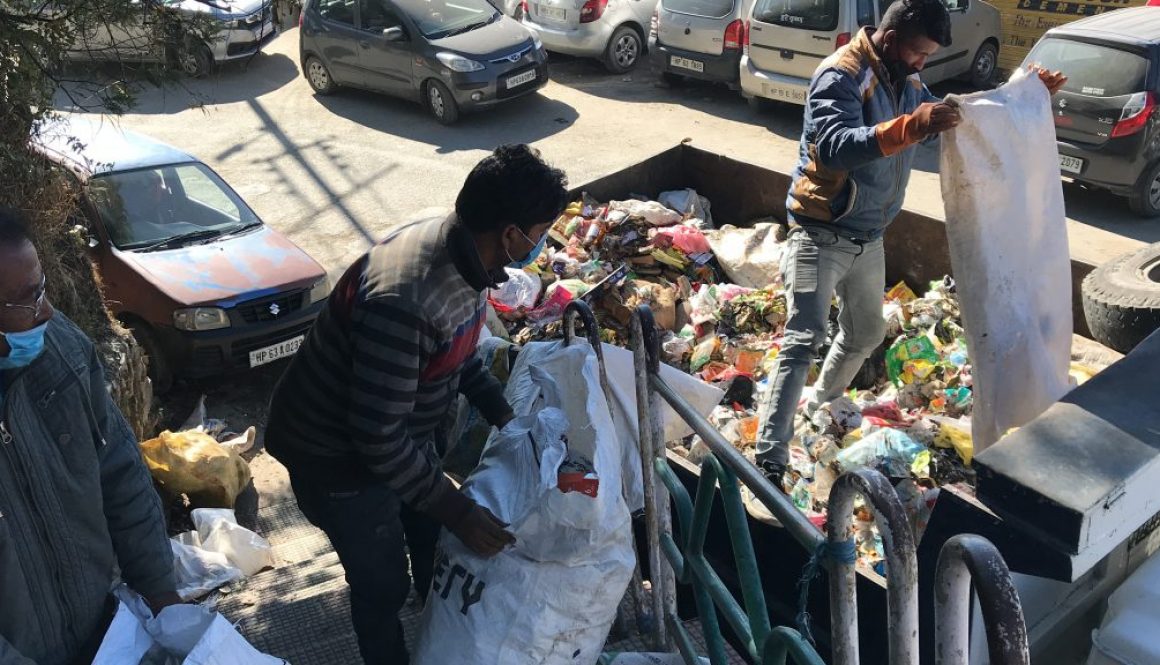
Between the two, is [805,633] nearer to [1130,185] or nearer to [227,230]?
[227,230]

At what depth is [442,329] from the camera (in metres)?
2.42

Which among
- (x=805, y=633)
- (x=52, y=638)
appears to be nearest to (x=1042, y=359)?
(x=805, y=633)

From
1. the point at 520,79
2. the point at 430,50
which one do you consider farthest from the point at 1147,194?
the point at 430,50

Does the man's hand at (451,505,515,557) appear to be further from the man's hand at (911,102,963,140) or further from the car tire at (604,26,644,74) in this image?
the car tire at (604,26,644,74)

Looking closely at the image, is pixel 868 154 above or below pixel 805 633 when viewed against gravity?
above

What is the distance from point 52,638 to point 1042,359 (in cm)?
336

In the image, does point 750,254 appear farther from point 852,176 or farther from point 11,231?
point 11,231

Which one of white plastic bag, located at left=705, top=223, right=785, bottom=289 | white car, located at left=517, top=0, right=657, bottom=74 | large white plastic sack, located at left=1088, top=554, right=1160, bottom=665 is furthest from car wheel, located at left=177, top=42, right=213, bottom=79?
white car, located at left=517, top=0, right=657, bottom=74

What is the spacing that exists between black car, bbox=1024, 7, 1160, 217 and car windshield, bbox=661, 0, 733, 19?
4.00m

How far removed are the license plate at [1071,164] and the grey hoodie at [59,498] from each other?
8242 millimetres

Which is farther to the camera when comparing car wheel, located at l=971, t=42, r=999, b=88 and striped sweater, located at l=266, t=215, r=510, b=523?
car wheel, located at l=971, t=42, r=999, b=88

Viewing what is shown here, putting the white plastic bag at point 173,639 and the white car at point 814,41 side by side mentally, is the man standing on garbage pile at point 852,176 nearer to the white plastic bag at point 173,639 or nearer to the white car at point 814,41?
the white plastic bag at point 173,639

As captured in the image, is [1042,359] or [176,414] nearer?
[1042,359]

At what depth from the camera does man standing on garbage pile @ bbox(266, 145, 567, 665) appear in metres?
2.38
